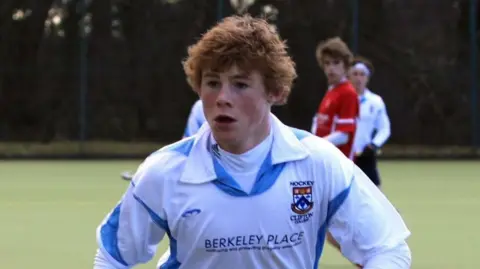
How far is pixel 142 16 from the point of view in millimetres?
16547

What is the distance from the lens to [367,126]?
8414 mm

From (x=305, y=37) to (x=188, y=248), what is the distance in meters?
13.9

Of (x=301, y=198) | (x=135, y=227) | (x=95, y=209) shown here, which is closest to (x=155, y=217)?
(x=135, y=227)

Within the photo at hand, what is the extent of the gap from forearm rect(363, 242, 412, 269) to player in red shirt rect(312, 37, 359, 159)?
148 inches

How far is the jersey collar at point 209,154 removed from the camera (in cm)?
258

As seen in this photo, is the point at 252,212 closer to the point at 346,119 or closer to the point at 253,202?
the point at 253,202

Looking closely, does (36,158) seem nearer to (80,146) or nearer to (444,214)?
(80,146)

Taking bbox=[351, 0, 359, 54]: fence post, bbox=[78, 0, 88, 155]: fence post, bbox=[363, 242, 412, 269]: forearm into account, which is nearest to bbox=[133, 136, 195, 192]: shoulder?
bbox=[363, 242, 412, 269]: forearm

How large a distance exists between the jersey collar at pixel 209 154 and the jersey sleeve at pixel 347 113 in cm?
373

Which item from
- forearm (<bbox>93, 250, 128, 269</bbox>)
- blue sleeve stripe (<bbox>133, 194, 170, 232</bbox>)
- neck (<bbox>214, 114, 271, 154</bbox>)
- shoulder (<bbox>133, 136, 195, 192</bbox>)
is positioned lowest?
forearm (<bbox>93, 250, 128, 269</bbox>)

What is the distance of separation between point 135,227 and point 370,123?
6057 mm

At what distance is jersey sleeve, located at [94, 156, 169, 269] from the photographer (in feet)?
8.48

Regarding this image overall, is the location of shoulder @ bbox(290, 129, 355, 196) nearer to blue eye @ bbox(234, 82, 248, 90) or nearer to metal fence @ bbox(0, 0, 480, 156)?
blue eye @ bbox(234, 82, 248, 90)

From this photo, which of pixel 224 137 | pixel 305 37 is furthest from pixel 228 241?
pixel 305 37
